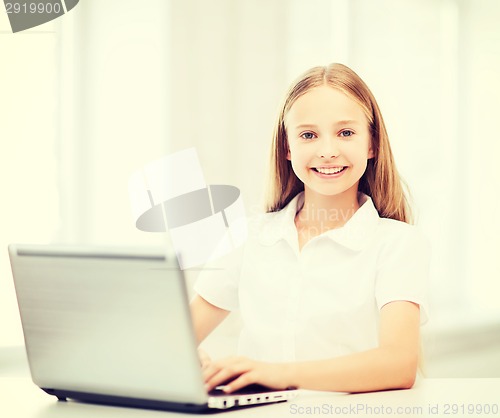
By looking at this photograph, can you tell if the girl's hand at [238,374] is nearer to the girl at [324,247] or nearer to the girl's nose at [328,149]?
the girl at [324,247]

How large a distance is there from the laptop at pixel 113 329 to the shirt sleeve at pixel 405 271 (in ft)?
1.01

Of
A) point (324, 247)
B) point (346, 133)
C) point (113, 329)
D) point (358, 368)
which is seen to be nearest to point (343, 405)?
point (358, 368)

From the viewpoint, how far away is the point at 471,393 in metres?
1.03

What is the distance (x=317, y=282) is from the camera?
133cm

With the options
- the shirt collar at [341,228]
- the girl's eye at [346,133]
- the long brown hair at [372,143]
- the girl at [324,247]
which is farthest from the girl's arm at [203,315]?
the girl's eye at [346,133]

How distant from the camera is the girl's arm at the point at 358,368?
935 mm

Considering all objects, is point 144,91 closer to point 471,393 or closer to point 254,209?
point 254,209

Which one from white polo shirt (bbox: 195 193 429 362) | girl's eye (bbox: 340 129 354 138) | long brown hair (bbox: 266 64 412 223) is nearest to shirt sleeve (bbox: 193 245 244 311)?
white polo shirt (bbox: 195 193 429 362)

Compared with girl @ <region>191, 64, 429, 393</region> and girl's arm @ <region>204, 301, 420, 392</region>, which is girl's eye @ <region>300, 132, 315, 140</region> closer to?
girl @ <region>191, 64, 429, 393</region>

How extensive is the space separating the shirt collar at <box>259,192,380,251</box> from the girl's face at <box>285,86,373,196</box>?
6cm

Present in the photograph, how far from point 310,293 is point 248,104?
1.16 metres

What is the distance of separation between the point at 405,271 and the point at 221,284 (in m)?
0.37

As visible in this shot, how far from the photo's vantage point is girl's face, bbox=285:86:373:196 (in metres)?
1.33

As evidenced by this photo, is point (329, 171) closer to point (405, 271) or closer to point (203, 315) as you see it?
point (405, 271)
